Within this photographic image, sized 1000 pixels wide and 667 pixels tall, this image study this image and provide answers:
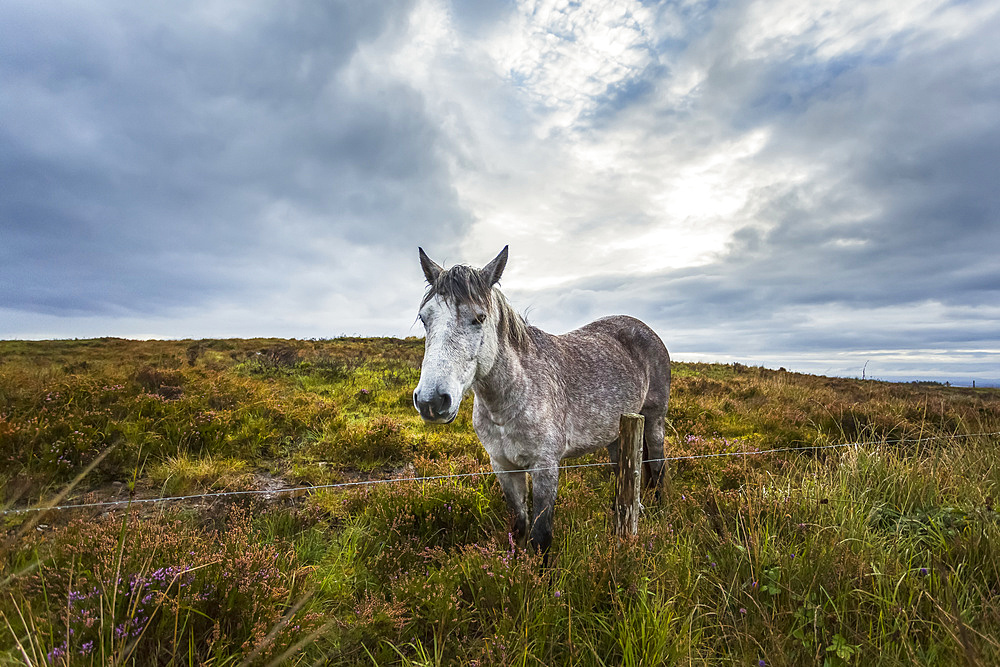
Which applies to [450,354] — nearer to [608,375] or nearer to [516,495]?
[516,495]

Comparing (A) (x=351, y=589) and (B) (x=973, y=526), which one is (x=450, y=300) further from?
(B) (x=973, y=526)

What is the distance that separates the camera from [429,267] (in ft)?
11.7

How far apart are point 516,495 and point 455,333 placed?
1.76 metres

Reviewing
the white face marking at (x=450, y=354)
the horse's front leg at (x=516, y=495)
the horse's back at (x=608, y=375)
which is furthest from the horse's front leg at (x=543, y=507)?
the white face marking at (x=450, y=354)

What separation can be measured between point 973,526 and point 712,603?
264cm

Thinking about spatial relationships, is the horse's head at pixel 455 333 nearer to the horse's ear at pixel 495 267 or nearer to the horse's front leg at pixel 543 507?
the horse's ear at pixel 495 267

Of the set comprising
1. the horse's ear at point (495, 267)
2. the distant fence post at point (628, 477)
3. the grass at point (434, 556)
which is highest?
the horse's ear at point (495, 267)

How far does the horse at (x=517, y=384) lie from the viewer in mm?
3004

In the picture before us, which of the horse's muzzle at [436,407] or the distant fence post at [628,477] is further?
the distant fence post at [628,477]

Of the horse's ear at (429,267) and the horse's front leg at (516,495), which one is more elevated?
the horse's ear at (429,267)

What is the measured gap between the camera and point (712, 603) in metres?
2.82

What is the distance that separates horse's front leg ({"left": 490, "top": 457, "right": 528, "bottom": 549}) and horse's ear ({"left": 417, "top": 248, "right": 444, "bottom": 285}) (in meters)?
1.73

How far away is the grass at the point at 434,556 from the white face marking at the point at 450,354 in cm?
121

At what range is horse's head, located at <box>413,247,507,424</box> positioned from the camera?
108 inches
